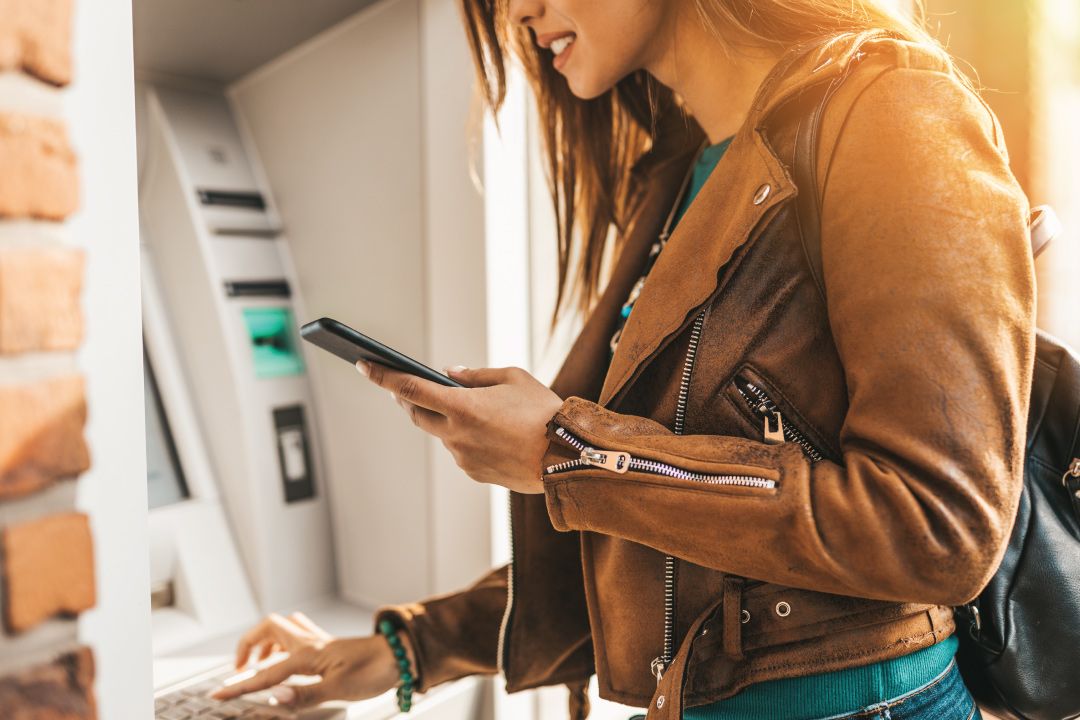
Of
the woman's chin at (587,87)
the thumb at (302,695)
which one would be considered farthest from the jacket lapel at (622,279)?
the thumb at (302,695)

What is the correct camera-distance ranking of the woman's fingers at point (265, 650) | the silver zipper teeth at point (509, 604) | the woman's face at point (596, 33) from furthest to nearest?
the woman's fingers at point (265, 650), the silver zipper teeth at point (509, 604), the woman's face at point (596, 33)

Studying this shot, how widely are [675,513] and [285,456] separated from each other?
1.03m

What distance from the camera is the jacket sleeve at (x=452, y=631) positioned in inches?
44.7

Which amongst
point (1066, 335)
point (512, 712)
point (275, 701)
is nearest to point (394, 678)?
point (275, 701)

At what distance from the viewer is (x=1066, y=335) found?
1243mm

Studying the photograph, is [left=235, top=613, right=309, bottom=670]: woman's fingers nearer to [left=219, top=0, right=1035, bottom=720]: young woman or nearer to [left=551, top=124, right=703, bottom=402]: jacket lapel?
[left=219, top=0, right=1035, bottom=720]: young woman

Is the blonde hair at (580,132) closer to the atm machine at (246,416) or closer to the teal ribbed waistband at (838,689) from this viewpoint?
the atm machine at (246,416)

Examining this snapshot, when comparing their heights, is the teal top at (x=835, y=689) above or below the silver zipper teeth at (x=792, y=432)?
below

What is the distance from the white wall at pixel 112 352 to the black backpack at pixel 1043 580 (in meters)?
0.83

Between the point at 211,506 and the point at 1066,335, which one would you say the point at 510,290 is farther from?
the point at 1066,335

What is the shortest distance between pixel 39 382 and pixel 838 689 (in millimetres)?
763

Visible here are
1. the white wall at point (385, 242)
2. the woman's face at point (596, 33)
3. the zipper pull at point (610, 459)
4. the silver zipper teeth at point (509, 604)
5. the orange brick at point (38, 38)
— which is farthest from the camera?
the white wall at point (385, 242)

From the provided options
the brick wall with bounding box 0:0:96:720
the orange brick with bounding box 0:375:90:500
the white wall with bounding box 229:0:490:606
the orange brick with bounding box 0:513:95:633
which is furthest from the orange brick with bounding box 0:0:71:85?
the white wall with bounding box 229:0:490:606

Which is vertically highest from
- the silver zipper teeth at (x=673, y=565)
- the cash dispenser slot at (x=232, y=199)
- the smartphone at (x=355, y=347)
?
the cash dispenser slot at (x=232, y=199)
